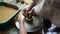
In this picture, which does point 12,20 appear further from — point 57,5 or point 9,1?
point 57,5

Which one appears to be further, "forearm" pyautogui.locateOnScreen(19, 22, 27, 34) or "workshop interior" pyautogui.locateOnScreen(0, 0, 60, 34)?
"forearm" pyautogui.locateOnScreen(19, 22, 27, 34)

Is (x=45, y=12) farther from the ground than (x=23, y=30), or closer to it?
farther from the ground

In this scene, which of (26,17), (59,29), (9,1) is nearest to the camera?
(59,29)

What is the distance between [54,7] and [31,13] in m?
0.24

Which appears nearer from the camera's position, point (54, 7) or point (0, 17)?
point (54, 7)

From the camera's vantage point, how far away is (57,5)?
49 centimetres

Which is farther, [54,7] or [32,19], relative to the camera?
[32,19]

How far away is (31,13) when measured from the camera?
716 mm

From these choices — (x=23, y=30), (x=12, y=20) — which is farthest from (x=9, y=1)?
(x=23, y=30)

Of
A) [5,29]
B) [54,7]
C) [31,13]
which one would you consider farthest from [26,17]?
[54,7]

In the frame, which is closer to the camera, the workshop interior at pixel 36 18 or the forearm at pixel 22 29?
the workshop interior at pixel 36 18

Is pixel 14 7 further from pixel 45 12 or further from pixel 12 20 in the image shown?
pixel 45 12

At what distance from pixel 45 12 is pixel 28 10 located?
0.20m

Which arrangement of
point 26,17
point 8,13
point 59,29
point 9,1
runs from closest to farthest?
1. point 59,29
2. point 26,17
3. point 8,13
4. point 9,1
